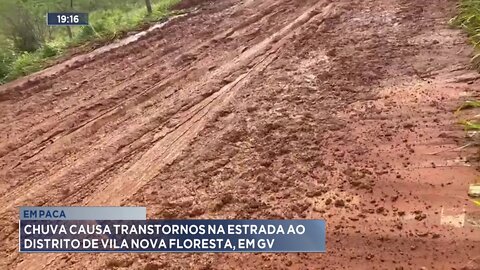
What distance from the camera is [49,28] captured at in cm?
574

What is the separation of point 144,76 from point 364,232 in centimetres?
264

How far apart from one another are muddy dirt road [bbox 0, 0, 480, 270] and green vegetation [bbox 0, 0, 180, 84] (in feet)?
2.10

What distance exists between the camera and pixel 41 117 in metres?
3.90

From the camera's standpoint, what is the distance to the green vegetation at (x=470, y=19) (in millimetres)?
3986

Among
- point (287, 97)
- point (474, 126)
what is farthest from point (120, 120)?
point (474, 126)

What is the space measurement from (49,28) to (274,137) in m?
3.69

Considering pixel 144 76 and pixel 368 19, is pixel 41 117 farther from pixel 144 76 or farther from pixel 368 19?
pixel 368 19

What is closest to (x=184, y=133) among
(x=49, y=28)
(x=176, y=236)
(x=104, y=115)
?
(x=104, y=115)

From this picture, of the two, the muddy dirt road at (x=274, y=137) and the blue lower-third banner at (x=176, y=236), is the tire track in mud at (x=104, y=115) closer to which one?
the muddy dirt road at (x=274, y=137)

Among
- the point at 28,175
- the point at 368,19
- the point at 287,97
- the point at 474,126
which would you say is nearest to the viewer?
the point at 474,126
